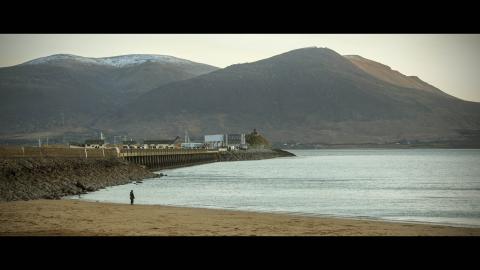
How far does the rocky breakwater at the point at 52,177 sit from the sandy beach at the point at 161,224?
510 cm

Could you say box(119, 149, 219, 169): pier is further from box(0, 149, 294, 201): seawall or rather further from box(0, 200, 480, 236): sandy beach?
box(0, 200, 480, 236): sandy beach

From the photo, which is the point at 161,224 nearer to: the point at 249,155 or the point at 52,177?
the point at 52,177

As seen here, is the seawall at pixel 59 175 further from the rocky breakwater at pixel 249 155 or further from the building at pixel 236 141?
the building at pixel 236 141

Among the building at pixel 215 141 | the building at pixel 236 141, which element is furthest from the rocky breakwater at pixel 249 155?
the building at pixel 215 141

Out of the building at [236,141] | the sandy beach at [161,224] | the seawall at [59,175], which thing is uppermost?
the building at [236,141]

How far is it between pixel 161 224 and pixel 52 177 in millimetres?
17361

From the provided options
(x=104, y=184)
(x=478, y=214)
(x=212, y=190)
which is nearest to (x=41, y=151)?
(x=104, y=184)

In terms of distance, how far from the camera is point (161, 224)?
1791 centimetres

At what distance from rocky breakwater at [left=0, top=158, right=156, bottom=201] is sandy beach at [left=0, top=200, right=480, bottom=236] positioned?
16.7 ft

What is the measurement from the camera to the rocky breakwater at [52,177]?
91.1 ft

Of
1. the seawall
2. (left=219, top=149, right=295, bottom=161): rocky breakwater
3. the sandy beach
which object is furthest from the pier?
the sandy beach

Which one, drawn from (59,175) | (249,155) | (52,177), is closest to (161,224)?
(52,177)
